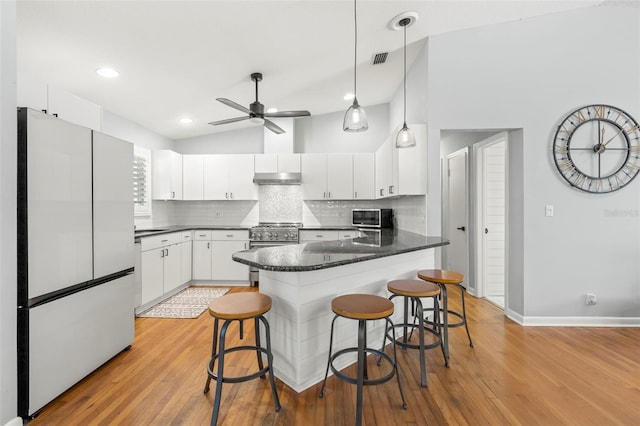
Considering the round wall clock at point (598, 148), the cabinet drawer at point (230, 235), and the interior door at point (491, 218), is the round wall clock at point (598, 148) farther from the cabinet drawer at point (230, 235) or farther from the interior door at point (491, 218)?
the cabinet drawer at point (230, 235)

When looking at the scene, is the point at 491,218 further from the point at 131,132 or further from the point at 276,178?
the point at 131,132

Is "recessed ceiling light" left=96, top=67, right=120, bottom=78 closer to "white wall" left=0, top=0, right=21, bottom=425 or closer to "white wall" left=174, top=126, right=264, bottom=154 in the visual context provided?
"white wall" left=0, top=0, right=21, bottom=425

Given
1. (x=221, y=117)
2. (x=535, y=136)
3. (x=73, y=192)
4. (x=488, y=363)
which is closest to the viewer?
(x=73, y=192)

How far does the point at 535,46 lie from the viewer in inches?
121

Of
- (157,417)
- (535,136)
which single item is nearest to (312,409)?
(157,417)

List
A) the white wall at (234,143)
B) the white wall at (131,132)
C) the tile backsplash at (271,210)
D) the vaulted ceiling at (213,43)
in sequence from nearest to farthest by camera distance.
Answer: the vaulted ceiling at (213,43)
the white wall at (131,132)
the tile backsplash at (271,210)
the white wall at (234,143)

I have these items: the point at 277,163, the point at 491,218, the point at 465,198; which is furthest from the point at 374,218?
the point at 277,163

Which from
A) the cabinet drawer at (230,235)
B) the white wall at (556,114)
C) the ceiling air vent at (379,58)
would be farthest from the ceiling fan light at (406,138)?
the cabinet drawer at (230,235)

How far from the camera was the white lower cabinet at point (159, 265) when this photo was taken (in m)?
3.49

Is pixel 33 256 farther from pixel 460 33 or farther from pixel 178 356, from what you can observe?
pixel 460 33

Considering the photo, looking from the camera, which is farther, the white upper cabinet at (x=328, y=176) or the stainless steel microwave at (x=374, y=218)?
the white upper cabinet at (x=328, y=176)

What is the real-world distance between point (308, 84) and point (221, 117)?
5.04 ft

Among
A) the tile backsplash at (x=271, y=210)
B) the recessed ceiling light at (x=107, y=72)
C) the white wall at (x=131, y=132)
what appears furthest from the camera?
the tile backsplash at (x=271, y=210)

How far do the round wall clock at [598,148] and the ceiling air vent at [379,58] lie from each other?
6.58ft
